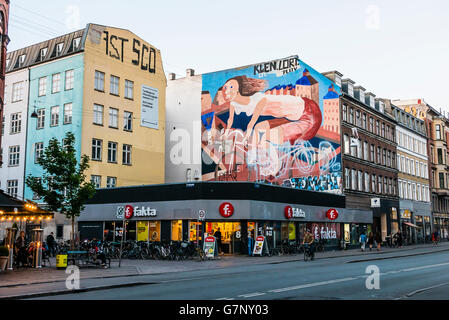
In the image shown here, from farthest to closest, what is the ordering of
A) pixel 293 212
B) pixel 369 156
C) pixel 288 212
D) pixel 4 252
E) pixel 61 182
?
pixel 369 156
pixel 293 212
pixel 288 212
pixel 61 182
pixel 4 252

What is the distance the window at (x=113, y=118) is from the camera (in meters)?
49.1

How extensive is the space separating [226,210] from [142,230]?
23.5 ft

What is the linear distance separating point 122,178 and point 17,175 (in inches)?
426

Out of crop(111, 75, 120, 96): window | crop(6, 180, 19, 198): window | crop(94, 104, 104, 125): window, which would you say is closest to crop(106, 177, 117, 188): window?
crop(94, 104, 104, 125): window

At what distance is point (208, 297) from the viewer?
12.9 metres

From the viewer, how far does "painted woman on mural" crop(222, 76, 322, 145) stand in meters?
49.1

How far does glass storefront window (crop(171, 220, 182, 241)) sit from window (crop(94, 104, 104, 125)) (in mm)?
15799

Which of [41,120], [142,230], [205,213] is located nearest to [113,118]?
[41,120]

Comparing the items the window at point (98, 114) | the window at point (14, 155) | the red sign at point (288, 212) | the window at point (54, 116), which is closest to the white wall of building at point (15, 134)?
the window at point (14, 155)

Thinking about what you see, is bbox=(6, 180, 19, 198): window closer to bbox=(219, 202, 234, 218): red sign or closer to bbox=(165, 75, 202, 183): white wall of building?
bbox=(165, 75, 202, 183): white wall of building

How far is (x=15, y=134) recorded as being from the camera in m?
51.8

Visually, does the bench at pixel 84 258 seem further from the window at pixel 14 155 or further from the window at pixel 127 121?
the window at pixel 14 155

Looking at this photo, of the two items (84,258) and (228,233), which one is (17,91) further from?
(84,258)

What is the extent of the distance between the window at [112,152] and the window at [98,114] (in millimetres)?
2374
